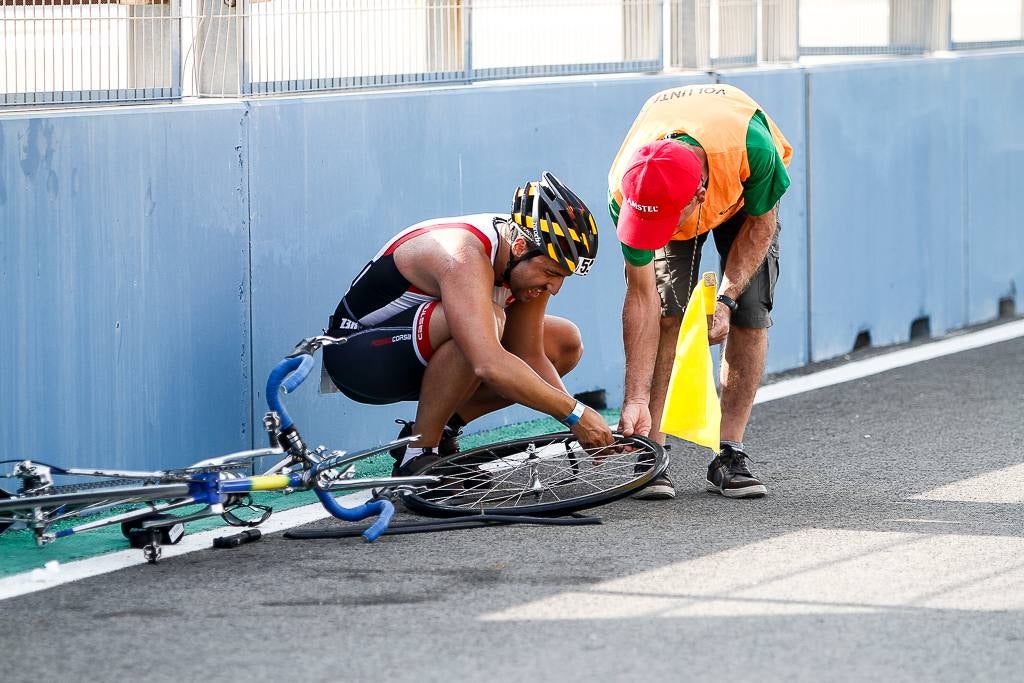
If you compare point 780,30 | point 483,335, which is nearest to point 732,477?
point 483,335

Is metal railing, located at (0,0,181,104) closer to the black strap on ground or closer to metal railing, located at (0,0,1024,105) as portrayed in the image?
metal railing, located at (0,0,1024,105)

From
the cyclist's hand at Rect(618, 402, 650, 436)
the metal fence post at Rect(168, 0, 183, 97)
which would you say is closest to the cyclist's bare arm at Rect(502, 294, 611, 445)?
the cyclist's hand at Rect(618, 402, 650, 436)

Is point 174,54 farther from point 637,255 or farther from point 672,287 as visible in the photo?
point 672,287

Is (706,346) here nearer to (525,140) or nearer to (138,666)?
(525,140)

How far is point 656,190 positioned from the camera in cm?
542

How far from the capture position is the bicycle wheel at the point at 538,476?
219 inches

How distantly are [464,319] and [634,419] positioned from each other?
0.79 m

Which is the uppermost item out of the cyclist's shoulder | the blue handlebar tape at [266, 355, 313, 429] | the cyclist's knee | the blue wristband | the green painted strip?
the cyclist's shoulder

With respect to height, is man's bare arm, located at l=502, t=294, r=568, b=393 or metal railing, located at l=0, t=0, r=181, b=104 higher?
metal railing, located at l=0, t=0, r=181, b=104

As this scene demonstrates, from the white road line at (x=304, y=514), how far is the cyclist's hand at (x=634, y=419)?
39.4 inches

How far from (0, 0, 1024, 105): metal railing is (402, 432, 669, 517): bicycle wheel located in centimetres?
166

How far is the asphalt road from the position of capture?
4070mm

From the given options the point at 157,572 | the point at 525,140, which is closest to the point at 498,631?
the point at 157,572

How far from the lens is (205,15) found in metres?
6.04
